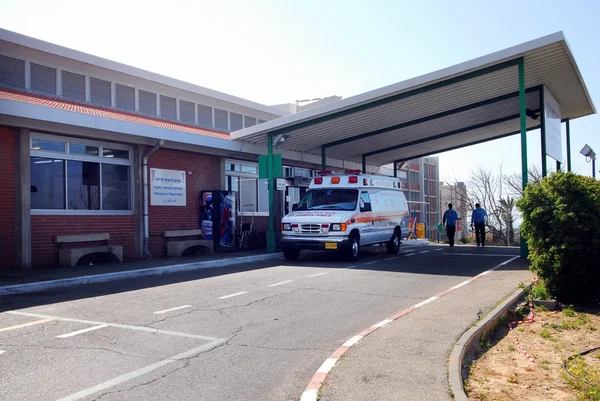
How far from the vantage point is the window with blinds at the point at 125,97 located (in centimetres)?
2108

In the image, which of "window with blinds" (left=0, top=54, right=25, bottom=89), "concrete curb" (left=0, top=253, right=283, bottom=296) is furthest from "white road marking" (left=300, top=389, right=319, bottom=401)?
"window with blinds" (left=0, top=54, right=25, bottom=89)

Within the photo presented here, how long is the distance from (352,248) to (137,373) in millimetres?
11012

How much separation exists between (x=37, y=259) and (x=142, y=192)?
4.08m

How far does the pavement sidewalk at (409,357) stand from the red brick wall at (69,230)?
1093cm

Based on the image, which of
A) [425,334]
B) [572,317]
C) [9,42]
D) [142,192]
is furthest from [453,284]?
[9,42]

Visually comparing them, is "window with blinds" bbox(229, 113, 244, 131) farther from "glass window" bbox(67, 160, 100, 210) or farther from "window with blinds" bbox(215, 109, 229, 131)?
"glass window" bbox(67, 160, 100, 210)

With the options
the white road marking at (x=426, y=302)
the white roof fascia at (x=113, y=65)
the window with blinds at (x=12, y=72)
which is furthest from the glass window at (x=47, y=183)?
the white road marking at (x=426, y=302)

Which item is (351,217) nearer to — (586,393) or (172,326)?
(172,326)

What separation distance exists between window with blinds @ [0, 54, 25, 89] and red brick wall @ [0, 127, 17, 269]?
14.2ft

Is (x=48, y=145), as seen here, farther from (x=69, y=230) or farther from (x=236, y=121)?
(x=236, y=121)

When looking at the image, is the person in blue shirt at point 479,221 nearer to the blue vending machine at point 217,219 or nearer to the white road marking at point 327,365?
the blue vending machine at point 217,219

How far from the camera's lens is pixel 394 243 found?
768 inches

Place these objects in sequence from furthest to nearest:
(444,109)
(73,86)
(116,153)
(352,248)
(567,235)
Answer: (444,109), (73,86), (116,153), (352,248), (567,235)

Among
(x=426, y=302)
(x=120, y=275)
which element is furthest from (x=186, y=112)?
(x=426, y=302)
